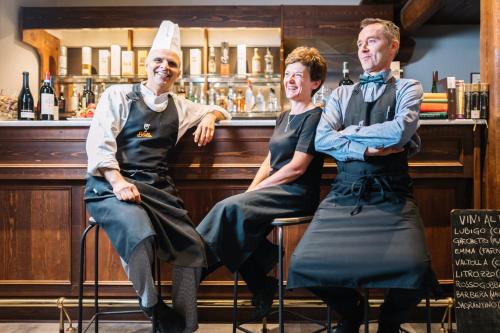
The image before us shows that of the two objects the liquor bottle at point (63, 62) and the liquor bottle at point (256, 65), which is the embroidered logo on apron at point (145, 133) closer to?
the liquor bottle at point (256, 65)

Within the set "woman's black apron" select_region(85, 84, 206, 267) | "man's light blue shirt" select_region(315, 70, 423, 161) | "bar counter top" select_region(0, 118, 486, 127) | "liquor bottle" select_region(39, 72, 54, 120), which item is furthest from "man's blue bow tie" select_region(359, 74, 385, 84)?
"liquor bottle" select_region(39, 72, 54, 120)

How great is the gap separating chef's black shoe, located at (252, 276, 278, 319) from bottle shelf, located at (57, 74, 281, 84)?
110 inches

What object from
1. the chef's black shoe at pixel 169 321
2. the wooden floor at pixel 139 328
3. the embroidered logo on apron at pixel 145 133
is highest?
the embroidered logo on apron at pixel 145 133

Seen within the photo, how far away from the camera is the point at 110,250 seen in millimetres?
2672

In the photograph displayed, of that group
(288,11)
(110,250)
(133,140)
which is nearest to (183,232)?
(133,140)

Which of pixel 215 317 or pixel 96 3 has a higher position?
pixel 96 3

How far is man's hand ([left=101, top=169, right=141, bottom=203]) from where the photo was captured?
214cm

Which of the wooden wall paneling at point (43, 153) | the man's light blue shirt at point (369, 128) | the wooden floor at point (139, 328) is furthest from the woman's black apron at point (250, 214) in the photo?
the wooden wall paneling at point (43, 153)

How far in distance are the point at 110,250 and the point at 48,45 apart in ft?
9.75

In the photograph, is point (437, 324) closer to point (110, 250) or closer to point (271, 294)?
point (271, 294)

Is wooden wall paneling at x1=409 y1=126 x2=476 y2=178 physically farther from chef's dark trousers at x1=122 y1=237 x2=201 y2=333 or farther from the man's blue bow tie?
chef's dark trousers at x1=122 y1=237 x2=201 y2=333

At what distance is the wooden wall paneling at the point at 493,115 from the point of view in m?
2.55

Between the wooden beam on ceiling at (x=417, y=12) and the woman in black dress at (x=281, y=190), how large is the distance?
93.5 inches

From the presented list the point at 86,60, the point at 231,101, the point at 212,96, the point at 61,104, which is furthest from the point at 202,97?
the point at 61,104
